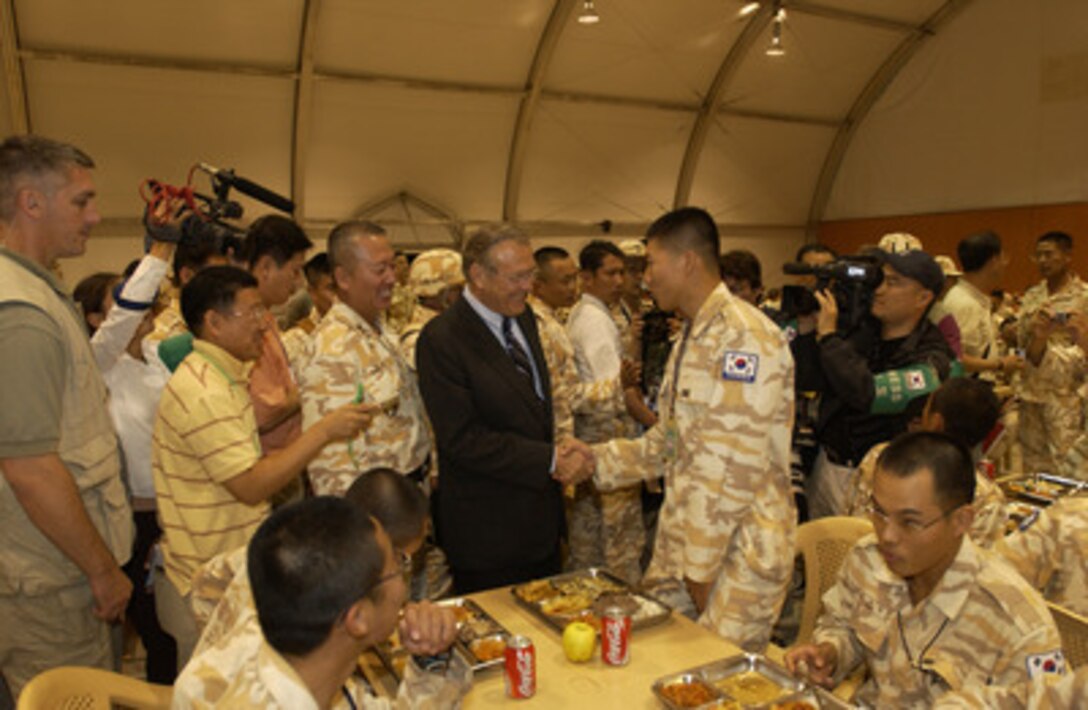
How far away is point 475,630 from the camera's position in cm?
208

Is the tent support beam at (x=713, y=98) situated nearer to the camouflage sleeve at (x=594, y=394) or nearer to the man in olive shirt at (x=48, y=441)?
the camouflage sleeve at (x=594, y=394)

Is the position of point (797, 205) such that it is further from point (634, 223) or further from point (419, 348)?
point (419, 348)

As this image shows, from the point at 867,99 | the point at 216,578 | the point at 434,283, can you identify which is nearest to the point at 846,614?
the point at 216,578

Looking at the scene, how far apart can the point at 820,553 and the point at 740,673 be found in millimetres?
923

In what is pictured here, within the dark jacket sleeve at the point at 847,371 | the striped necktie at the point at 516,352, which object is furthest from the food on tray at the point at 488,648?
the dark jacket sleeve at the point at 847,371

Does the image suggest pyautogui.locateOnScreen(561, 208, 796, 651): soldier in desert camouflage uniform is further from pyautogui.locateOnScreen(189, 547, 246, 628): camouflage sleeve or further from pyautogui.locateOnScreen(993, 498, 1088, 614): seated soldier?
pyautogui.locateOnScreen(189, 547, 246, 628): camouflage sleeve

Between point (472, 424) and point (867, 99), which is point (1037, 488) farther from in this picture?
point (867, 99)

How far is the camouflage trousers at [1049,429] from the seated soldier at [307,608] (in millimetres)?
5334

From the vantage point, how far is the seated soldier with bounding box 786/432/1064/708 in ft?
5.88

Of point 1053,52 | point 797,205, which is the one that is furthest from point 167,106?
point 1053,52

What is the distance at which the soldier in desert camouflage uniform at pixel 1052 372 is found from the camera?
518 centimetres

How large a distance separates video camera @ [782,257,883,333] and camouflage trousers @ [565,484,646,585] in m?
1.62

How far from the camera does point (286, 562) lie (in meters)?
1.32

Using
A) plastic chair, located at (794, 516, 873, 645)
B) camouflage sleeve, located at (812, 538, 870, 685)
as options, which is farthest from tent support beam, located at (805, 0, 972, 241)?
camouflage sleeve, located at (812, 538, 870, 685)
